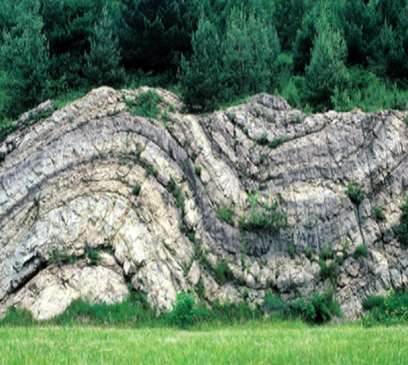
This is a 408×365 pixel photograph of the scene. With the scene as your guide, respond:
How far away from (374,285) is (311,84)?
28.3 ft

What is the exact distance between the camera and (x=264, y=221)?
2264 cm

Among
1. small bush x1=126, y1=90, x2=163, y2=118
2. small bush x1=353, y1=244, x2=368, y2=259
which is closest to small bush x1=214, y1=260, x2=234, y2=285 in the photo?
small bush x1=353, y1=244, x2=368, y2=259

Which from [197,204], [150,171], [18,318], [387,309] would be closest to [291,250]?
[197,204]

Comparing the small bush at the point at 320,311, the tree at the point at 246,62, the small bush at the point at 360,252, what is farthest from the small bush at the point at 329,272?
the tree at the point at 246,62

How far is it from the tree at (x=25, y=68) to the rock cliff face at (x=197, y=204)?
2222 mm

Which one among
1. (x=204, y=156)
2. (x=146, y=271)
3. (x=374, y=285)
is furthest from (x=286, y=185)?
(x=146, y=271)

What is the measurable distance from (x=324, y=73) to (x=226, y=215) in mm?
7346

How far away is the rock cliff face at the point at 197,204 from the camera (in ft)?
66.7

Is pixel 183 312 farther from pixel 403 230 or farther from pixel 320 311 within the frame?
pixel 403 230

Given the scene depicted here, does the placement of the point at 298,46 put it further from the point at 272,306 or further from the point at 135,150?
the point at 272,306

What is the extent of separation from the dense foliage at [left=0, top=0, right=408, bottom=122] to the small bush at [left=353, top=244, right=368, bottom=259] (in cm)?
603

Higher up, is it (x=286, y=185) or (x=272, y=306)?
(x=286, y=185)

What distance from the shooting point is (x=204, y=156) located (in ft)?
78.1

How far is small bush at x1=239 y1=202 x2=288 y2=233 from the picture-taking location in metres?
22.6
